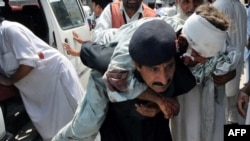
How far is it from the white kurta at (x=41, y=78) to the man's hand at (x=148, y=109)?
4.25ft

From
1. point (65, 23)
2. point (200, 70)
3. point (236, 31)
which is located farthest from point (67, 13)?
point (200, 70)

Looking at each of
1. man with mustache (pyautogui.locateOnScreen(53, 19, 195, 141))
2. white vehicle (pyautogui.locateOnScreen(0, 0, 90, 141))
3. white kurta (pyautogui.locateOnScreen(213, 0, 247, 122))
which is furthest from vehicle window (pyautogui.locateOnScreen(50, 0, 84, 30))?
Result: man with mustache (pyautogui.locateOnScreen(53, 19, 195, 141))

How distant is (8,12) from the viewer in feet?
15.9

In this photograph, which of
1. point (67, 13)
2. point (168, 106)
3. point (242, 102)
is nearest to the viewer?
point (168, 106)

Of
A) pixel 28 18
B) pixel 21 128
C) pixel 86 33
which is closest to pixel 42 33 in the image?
pixel 28 18

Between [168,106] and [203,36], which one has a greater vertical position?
[203,36]

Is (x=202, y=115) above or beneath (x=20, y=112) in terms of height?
above

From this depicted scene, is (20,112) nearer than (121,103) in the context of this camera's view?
No

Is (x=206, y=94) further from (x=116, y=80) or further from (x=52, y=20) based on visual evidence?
(x=52, y=20)

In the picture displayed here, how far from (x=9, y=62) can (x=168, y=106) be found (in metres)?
1.64

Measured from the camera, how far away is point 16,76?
314 centimetres

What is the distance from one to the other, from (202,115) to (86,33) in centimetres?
379

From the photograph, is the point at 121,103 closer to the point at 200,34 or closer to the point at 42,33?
the point at 200,34

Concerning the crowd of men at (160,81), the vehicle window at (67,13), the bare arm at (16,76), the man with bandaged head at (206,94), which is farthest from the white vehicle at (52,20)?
the man with bandaged head at (206,94)
